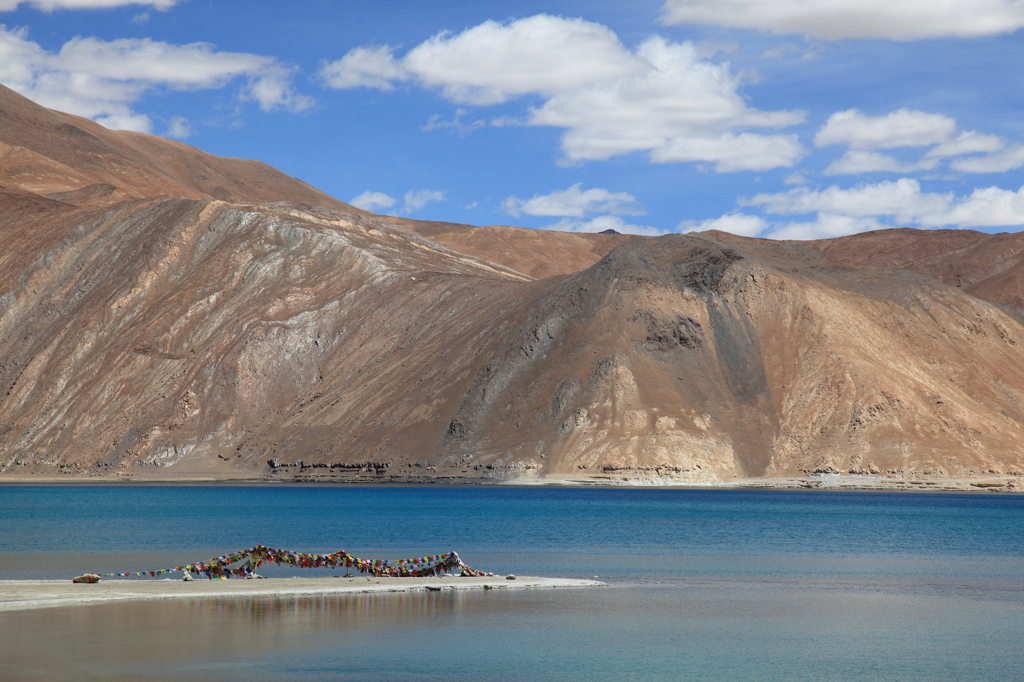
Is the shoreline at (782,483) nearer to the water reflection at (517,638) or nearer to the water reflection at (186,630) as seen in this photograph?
the water reflection at (517,638)

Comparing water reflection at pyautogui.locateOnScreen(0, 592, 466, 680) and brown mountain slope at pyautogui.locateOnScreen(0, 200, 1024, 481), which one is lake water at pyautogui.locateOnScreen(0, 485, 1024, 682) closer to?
water reflection at pyautogui.locateOnScreen(0, 592, 466, 680)

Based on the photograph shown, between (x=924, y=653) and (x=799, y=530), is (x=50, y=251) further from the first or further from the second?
Answer: (x=924, y=653)

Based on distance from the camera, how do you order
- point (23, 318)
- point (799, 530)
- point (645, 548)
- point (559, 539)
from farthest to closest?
point (23, 318) < point (799, 530) < point (559, 539) < point (645, 548)

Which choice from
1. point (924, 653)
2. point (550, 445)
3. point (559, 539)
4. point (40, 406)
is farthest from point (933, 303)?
point (924, 653)

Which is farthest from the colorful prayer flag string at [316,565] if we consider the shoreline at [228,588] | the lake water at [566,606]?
the lake water at [566,606]

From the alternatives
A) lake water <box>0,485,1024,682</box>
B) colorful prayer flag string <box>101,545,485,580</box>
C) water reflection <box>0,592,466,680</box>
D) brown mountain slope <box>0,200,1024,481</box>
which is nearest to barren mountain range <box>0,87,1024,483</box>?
brown mountain slope <box>0,200,1024,481</box>

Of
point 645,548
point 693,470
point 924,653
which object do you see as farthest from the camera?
point 693,470
